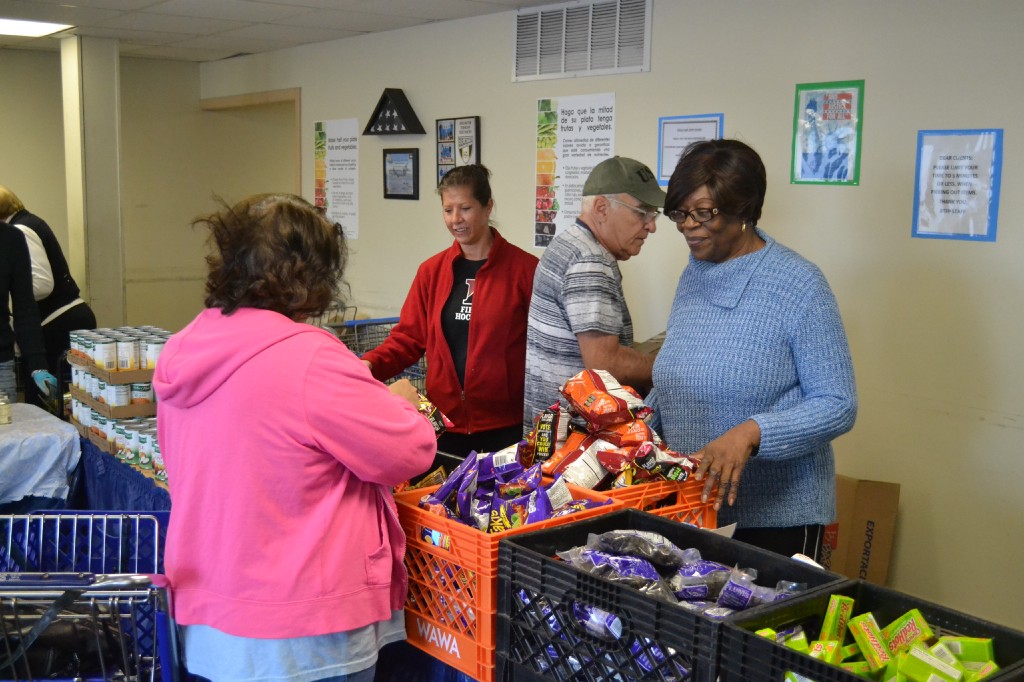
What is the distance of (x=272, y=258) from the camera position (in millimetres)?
1626

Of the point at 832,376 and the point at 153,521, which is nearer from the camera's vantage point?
the point at 832,376

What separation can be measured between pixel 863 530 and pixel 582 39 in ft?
8.67

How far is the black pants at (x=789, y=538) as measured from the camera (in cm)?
218

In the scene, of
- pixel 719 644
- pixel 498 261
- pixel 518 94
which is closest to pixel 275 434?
pixel 719 644

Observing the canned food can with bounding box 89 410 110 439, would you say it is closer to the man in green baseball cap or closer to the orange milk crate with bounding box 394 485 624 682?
the man in green baseball cap

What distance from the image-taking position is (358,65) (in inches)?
252

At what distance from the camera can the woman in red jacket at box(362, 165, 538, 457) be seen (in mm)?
3330

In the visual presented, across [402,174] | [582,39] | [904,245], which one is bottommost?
[904,245]

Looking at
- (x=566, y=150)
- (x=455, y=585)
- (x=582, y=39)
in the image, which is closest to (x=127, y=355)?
(x=455, y=585)

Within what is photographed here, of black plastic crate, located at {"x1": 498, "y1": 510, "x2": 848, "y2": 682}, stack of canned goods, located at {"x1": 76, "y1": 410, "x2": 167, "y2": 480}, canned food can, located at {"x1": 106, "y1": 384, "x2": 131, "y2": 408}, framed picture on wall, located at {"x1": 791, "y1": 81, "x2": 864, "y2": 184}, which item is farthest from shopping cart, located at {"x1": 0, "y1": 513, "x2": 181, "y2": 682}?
framed picture on wall, located at {"x1": 791, "y1": 81, "x2": 864, "y2": 184}

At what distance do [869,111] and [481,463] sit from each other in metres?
2.53

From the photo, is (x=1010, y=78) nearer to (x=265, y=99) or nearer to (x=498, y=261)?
(x=498, y=261)

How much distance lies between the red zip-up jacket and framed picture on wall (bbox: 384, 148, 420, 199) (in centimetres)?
271

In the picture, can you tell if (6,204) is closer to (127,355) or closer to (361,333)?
(361,333)
